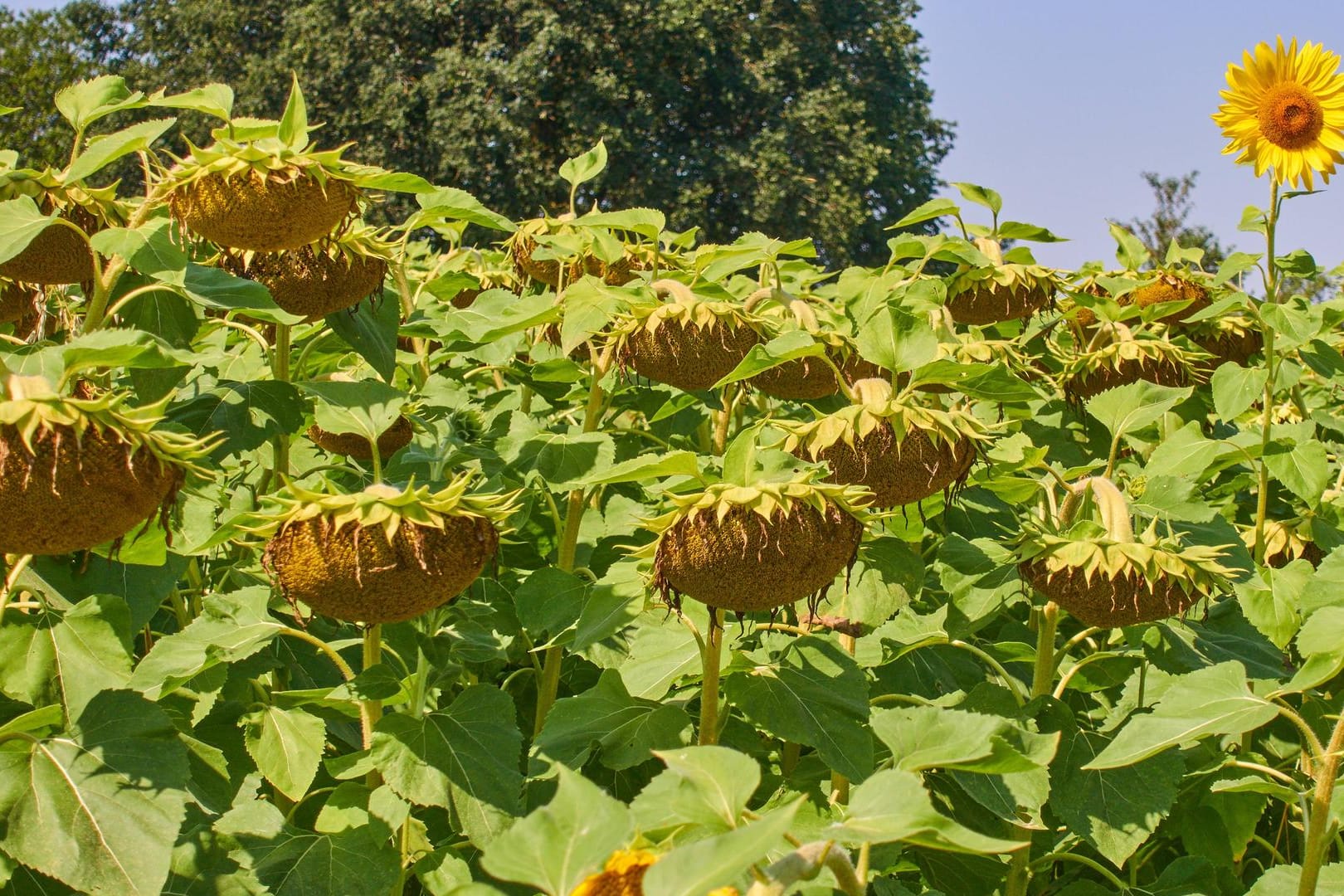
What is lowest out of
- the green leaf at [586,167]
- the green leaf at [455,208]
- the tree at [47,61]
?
the green leaf at [455,208]

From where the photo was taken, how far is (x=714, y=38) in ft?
80.7

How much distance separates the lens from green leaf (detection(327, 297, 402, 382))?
2148 mm

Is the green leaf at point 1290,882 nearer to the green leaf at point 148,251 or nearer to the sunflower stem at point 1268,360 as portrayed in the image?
the sunflower stem at point 1268,360

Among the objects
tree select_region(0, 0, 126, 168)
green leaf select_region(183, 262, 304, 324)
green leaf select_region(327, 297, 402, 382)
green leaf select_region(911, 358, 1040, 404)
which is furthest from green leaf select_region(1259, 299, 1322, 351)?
tree select_region(0, 0, 126, 168)

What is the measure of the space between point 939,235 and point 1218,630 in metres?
0.89

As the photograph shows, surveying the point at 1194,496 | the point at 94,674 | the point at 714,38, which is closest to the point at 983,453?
the point at 1194,496

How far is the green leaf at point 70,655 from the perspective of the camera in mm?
1662

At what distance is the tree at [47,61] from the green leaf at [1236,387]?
75.3 feet

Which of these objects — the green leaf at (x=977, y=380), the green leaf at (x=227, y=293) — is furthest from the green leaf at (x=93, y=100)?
the green leaf at (x=977, y=380)

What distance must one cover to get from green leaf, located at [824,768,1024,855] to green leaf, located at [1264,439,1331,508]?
1.77 metres

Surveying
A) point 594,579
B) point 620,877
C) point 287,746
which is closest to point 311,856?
point 287,746

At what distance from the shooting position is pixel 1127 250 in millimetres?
3320

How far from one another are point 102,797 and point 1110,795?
4.39ft

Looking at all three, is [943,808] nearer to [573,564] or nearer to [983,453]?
[983,453]
